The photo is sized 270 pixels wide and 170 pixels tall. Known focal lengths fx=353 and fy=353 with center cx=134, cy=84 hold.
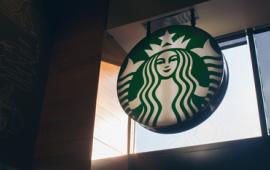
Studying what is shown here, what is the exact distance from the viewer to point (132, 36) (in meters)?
3.23

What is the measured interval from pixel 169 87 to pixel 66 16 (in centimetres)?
127

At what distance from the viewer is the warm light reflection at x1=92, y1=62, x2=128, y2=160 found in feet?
8.70

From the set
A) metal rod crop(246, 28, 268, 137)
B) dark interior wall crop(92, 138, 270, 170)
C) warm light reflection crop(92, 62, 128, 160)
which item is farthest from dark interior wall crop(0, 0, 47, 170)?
metal rod crop(246, 28, 268, 137)

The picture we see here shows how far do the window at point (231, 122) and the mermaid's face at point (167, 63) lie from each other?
0.71 m

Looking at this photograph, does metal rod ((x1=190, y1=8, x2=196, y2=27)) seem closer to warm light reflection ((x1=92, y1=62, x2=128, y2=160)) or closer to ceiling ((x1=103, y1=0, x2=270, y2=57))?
ceiling ((x1=103, y1=0, x2=270, y2=57))

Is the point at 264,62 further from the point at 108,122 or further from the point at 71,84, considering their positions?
the point at 71,84

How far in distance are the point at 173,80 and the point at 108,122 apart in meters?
0.71

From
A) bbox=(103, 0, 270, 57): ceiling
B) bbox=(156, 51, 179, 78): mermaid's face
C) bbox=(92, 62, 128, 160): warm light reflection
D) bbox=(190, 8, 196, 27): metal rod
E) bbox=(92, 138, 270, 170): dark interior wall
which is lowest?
bbox=(92, 138, 270, 170): dark interior wall

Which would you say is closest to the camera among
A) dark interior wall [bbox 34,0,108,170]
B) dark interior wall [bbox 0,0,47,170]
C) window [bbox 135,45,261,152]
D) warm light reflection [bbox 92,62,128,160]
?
dark interior wall [bbox 0,0,47,170]

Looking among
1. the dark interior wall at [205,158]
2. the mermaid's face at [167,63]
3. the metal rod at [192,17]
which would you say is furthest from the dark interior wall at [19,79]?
the metal rod at [192,17]

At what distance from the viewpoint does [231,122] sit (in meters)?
2.84

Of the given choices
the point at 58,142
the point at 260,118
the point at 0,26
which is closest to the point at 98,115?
the point at 58,142

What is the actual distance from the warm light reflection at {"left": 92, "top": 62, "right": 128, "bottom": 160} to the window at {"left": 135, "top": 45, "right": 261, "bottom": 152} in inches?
7.9

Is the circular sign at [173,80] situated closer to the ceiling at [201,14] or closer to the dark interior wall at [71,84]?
the dark interior wall at [71,84]
